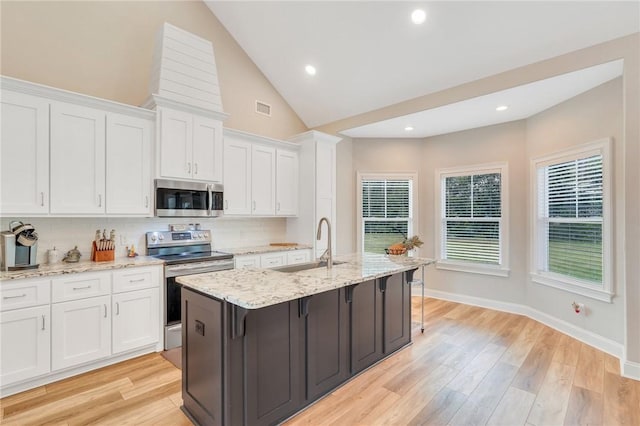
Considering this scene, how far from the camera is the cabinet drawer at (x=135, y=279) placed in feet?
9.52

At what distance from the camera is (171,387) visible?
8.35 ft

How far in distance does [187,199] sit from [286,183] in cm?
161

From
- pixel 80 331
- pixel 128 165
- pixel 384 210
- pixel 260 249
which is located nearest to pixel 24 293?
pixel 80 331

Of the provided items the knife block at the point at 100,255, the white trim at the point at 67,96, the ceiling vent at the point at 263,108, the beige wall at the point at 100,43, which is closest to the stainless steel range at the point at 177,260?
the knife block at the point at 100,255

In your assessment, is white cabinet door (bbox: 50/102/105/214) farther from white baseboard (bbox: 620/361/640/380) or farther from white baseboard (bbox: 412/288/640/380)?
white baseboard (bbox: 620/361/640/380)

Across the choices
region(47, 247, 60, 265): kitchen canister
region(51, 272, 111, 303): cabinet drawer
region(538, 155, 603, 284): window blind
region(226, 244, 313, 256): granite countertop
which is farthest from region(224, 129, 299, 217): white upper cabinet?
region(538, 155, 603, 284): window blind

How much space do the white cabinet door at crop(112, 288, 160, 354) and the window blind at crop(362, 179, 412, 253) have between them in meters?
3.53

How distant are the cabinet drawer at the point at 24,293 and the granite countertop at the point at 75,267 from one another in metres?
0.05

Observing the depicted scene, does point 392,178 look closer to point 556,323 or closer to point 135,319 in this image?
point 556,323

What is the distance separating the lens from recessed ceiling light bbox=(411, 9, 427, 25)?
327cm

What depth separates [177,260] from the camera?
329 cm

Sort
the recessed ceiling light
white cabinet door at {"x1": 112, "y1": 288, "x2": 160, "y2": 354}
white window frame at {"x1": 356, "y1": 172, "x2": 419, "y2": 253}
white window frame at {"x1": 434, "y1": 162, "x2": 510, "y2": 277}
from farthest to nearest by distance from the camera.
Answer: white window frame at {"x1": 356, "y1": 172, "x2": 419, "y2": 253} < white window frame at {"x1": 434, "y1": 162, "x2": 510, "y2": 277} < the recessed ceiling light < white cabinet door at {"x1": 112, "y1": 288, "x2": 160, "y2": 354}

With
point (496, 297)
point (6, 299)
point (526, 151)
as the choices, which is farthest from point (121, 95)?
point (496, 297)

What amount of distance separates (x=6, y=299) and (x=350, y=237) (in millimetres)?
4366
